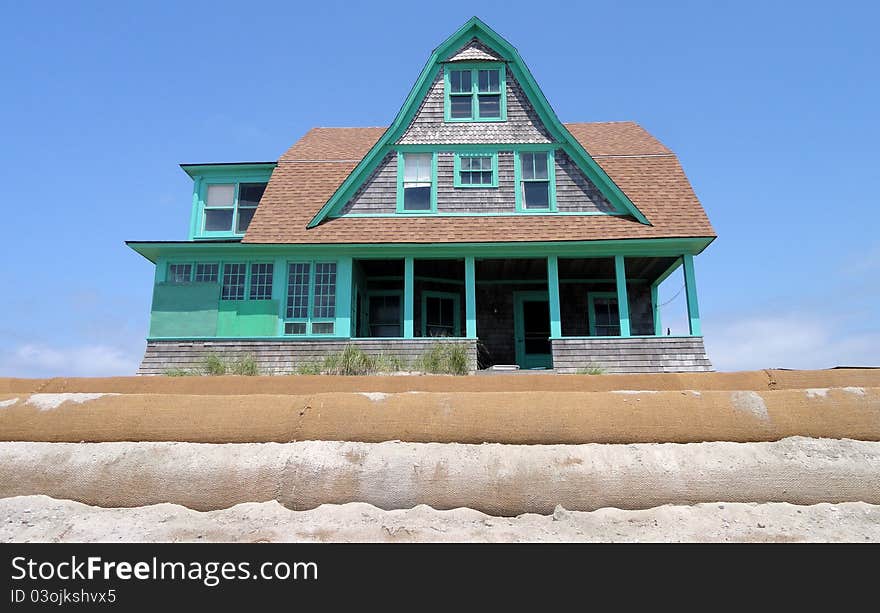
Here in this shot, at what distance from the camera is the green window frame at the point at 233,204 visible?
17.0 m

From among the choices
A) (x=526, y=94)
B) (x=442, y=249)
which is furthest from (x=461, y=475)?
(x=526, y=94)

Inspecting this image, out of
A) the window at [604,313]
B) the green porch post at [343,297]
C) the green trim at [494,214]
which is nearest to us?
the green porch post at [343,297]

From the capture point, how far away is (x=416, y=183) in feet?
50.6

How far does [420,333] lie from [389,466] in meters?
10.9

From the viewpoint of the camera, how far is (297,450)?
563 centimetres

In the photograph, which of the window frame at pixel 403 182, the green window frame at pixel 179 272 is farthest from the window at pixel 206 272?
the window frame at pixel 403 182

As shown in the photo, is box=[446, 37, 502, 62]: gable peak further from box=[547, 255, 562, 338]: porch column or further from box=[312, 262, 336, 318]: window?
box=[312, 262, 336, 318]: window

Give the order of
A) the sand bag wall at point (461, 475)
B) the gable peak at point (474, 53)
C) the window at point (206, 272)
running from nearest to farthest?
the sand bag wall at point (461, 475)
the window at point (206, 272)
the gable peak at point (474, 53)

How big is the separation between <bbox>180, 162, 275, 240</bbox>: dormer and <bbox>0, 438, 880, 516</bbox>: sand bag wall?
39.3 feet

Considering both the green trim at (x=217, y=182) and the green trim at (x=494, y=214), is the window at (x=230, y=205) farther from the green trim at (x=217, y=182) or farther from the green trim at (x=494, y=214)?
the green trim at (x=494, y=214)

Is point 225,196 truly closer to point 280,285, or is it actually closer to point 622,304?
point 280,285

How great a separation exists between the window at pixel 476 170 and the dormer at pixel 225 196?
5.90 m

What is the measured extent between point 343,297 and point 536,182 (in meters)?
6.00

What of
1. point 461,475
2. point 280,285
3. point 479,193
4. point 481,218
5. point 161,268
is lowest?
point 461,475
